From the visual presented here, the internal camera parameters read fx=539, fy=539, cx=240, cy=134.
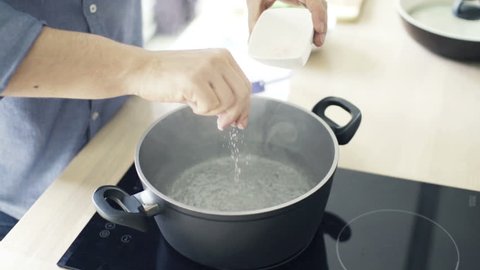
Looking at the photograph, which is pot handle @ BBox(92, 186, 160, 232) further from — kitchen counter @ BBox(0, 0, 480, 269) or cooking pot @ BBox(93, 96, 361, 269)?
kitchen counter @ BBox(0, 0, 480, 269)

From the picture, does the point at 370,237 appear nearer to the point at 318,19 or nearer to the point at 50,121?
the point at 318,19

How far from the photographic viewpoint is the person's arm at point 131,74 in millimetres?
549

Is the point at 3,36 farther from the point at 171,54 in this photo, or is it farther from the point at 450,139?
the point at 450,139

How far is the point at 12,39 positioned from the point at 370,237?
450 mm

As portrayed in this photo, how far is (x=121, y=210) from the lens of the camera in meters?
0.55

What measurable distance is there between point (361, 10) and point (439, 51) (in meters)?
0.23

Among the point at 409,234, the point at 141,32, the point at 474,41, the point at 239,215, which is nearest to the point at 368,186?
the point at 409,234

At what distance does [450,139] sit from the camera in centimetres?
79

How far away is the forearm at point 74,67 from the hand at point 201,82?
0.07 feet

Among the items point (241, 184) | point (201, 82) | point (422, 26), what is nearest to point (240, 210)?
point (241, 184)

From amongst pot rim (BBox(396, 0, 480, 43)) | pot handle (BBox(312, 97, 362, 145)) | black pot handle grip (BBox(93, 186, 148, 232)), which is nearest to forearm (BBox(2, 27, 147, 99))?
black pot handle grip (BBox(93, 186, 148, 232))

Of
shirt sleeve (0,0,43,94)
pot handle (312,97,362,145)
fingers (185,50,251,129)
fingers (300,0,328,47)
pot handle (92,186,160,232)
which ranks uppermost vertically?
shirt sleeve (0,0,43,94)

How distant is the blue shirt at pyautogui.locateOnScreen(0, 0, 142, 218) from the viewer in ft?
2.43

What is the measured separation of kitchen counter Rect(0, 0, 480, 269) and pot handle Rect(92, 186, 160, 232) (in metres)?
0.13
